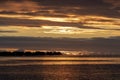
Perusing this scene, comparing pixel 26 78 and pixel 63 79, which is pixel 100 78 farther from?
pixel 26 78

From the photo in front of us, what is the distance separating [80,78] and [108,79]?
624cm

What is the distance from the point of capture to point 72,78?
308 ft

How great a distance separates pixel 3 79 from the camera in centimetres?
9162

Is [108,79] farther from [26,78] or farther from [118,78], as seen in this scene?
[26,78]

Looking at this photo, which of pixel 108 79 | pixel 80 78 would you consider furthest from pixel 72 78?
pixel 108 79

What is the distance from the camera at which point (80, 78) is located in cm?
9444

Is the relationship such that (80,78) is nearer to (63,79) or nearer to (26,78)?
(63,79)

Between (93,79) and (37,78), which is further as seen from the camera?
(37,78)

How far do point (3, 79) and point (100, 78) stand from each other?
1853 cm

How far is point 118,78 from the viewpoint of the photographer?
3649 inches

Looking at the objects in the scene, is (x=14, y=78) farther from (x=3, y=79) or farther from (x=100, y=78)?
(x=100, y=78)

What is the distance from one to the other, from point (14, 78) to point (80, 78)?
13.0 meters

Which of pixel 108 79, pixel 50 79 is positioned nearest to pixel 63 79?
pixel 50 79

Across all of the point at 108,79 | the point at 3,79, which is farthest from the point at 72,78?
the point at 3,79
